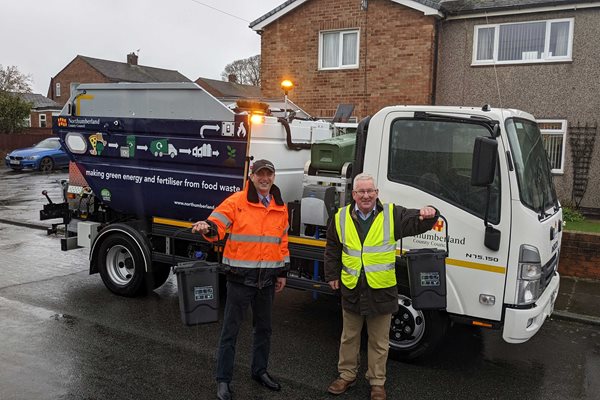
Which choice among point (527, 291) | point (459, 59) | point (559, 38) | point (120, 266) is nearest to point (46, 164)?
point (459, 59)

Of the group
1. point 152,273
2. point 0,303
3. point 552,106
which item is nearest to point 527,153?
point 152,273

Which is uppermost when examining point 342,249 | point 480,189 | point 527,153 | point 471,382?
point 527,153

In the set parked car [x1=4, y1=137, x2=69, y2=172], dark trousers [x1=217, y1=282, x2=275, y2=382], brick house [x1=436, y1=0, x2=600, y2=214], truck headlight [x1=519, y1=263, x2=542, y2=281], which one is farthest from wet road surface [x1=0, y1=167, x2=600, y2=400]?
parked car [x1=4, y1=137, x2=69, y2=172]

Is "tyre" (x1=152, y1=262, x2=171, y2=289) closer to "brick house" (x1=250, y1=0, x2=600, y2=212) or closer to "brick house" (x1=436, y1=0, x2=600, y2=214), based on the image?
"brick house" (x1=250, y1=0, x2=600, y2=212)

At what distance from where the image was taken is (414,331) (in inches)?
186

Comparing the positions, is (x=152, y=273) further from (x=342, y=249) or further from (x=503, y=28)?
(x=503, y=28)

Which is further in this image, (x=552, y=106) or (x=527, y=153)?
(x=552, y=106)

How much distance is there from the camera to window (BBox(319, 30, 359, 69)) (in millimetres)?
14164

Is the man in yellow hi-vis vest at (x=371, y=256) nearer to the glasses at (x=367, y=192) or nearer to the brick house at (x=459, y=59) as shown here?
the glasses at (x=367, y=192)

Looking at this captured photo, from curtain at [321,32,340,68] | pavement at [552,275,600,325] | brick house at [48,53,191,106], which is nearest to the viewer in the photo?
pavement at [552,275,600,325]

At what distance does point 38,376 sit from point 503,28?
12.1 meters

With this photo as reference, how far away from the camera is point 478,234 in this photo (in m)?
4.32

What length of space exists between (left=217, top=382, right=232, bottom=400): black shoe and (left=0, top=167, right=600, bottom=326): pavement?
4177mm

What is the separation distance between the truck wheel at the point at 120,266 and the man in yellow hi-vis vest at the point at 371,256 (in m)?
3.10
